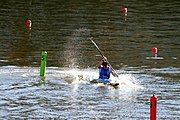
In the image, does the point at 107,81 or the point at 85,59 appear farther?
the point at 85,59

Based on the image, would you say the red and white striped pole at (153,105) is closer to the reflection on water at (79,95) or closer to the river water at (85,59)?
the river water at (85,59)

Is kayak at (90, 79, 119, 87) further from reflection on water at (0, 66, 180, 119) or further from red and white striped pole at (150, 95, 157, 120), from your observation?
red and white striped pole at (150, 95, 157, 120)

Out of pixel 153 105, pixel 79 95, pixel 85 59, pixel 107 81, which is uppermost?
pixel 85 59

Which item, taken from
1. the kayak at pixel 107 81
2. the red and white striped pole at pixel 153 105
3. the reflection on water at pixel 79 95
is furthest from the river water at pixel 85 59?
the red and white striped pole at pixel 153 105

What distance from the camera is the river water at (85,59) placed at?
88.6 feet

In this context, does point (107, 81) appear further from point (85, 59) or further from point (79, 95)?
point (85, 59)

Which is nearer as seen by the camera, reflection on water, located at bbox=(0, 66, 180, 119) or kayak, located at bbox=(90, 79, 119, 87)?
reflection on water, located at bbox=(0, 66, 180, 119)

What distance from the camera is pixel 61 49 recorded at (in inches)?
1705

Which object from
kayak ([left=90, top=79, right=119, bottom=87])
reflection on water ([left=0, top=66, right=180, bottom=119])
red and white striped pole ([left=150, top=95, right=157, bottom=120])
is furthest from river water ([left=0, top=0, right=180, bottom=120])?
red and white striped pole ([left=150, top=95, right=157, bottom=120])

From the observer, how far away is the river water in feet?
88.6

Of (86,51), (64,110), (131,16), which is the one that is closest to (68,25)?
(131,16)

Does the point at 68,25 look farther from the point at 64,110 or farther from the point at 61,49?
the point at 64,110

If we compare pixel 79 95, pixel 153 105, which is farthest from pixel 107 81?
pixel 153 105

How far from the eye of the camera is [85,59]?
130 ft
